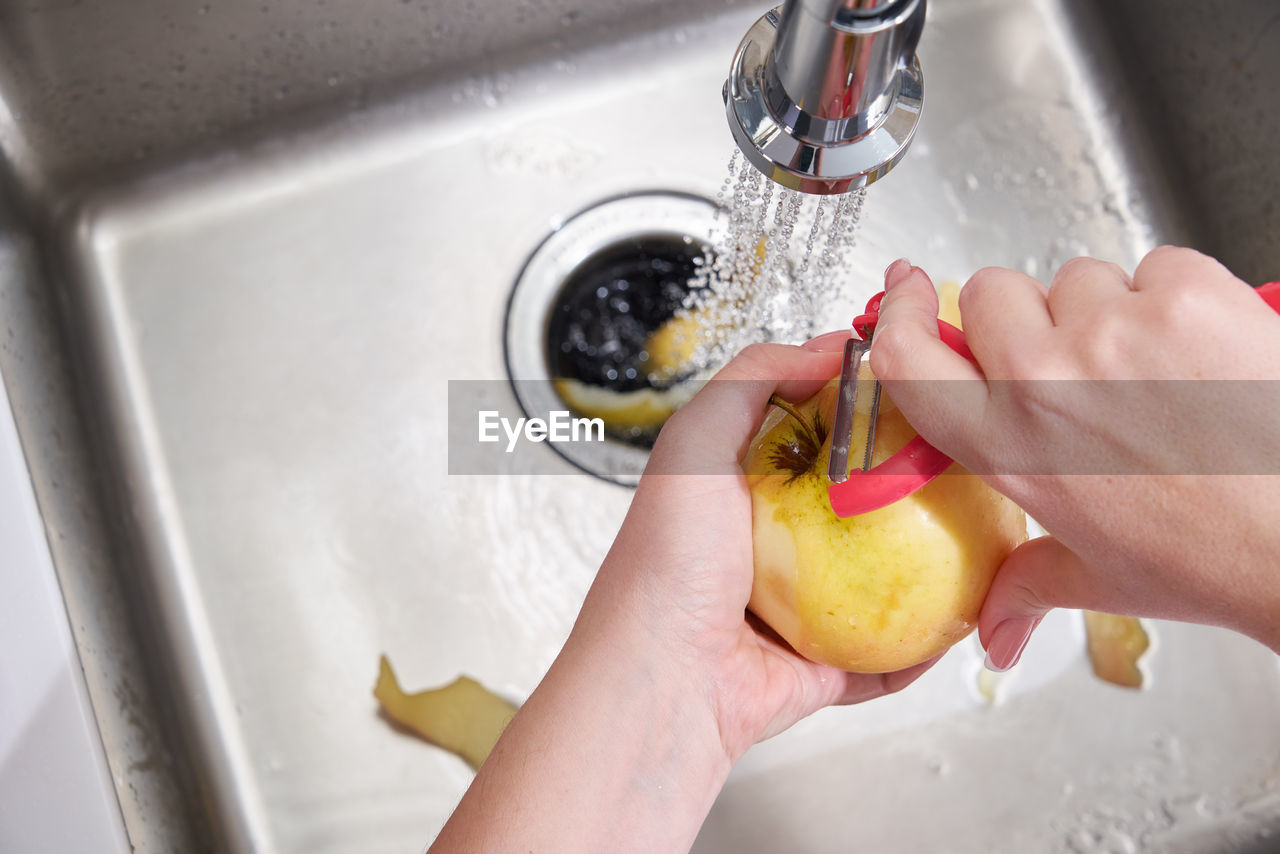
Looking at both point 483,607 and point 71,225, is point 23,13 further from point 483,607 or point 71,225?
point 483,607

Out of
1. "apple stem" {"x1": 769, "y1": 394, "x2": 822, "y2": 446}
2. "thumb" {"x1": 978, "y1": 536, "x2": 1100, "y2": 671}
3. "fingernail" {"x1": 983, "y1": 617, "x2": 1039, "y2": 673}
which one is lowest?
"fingernail" {"x1": 983, "y1": 617, "x2": 1039, "y2": 673}

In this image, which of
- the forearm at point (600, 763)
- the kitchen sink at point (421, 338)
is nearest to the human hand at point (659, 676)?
the forearm at point (600, 763)

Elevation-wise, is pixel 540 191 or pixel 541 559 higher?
pixel 540 191

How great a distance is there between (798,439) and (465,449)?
364 mm

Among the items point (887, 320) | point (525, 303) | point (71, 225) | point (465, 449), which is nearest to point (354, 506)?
point (465, 449)

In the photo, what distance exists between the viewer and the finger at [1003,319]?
1.32 ft

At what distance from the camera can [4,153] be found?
76cm

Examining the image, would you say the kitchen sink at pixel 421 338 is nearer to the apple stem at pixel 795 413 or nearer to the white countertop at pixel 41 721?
the white countertop at pixel 41 721

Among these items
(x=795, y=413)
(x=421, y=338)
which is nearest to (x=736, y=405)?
(x=795, y=413)

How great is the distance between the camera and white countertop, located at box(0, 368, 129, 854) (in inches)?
20.6

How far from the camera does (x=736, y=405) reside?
571 mm

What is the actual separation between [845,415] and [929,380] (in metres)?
0.05

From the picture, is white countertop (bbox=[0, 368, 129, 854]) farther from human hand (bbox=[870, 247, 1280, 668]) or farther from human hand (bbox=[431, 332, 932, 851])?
human hand (bbox=[870, 247, 1280, 668])

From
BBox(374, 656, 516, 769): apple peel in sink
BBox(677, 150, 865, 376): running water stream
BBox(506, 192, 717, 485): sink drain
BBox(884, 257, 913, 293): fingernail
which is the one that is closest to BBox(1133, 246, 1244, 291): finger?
BBox(884, 257, 913, 293): fingernail
